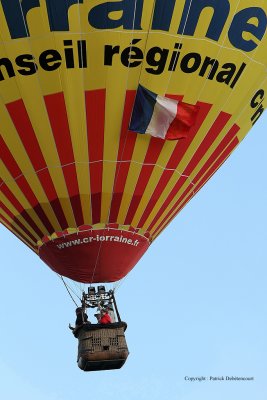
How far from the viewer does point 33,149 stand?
12297 mm

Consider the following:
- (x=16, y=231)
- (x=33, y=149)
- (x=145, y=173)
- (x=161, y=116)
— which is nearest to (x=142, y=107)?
(x=161, y=116)

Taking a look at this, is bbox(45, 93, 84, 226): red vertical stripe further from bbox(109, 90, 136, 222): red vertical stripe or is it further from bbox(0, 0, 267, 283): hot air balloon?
bbox(109, 90, 136, 222): red vertical stripe

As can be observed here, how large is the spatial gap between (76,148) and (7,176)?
0.95m

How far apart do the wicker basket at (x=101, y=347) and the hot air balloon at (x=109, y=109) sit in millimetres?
859

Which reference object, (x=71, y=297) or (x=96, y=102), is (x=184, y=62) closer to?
(x=96, y=102)

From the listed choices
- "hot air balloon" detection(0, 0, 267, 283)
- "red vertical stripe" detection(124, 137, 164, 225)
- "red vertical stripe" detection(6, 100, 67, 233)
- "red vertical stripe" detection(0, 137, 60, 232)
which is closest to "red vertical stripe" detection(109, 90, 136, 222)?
"hot air balloon" detection(0, 0, 267, 283)

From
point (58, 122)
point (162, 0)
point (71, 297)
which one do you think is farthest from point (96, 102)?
point (71, 297)

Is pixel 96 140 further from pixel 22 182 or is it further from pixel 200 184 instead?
pixel 200 184

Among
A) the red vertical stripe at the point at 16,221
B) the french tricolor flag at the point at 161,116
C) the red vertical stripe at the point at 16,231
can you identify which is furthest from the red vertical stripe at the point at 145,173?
the red vertical stripe at the point at 16,231

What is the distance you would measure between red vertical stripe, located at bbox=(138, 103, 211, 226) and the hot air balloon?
15 mm

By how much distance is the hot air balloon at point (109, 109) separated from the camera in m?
11.8

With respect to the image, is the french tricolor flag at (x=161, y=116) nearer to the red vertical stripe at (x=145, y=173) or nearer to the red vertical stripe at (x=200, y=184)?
the red vertical stripe at (x=145, y=173)

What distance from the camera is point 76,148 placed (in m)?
12.3

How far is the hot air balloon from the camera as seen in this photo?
38.6ft
